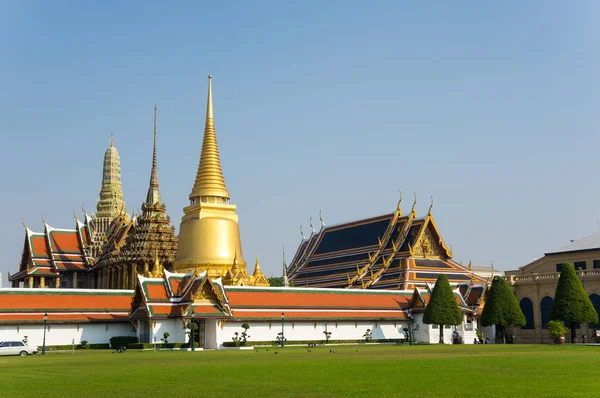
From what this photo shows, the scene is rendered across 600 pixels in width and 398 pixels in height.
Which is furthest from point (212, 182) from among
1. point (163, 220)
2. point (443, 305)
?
point (443, 305)

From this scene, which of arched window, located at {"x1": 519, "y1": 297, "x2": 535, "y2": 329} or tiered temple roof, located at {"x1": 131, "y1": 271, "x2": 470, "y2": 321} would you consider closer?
tiered temple roof, located at {"x1": 131, "y1": 271, "x2": 470, "y2": 321}

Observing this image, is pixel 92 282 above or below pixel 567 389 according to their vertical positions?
above

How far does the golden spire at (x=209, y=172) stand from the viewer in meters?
73.9

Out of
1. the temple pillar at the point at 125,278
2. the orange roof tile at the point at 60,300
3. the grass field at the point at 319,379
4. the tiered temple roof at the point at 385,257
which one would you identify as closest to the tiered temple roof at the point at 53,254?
the temple pillar at the point at 125,278

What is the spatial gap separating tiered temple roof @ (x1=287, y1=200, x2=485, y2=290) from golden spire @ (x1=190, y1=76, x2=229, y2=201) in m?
14.0

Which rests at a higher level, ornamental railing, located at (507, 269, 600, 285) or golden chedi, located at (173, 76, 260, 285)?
golden chedi, located at (173, 76, 260, 285)

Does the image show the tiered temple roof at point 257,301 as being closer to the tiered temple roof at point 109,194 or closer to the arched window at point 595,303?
the arched window at point 595,303

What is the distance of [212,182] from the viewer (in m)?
74.2

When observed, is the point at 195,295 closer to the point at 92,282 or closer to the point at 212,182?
the point at 212,182

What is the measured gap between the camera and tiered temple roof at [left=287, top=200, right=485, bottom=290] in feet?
240

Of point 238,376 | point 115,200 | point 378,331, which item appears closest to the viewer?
point 238,376

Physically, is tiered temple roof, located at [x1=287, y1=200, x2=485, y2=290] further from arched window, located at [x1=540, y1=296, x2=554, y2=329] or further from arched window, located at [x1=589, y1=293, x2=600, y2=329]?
arched window, located at [x1=589, y1=293, x2=600, y2=329]

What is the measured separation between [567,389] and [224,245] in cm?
5659

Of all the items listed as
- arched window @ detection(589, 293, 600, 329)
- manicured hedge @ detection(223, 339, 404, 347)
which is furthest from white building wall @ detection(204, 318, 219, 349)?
arched window @ detection(589, 293, 600, 329)
